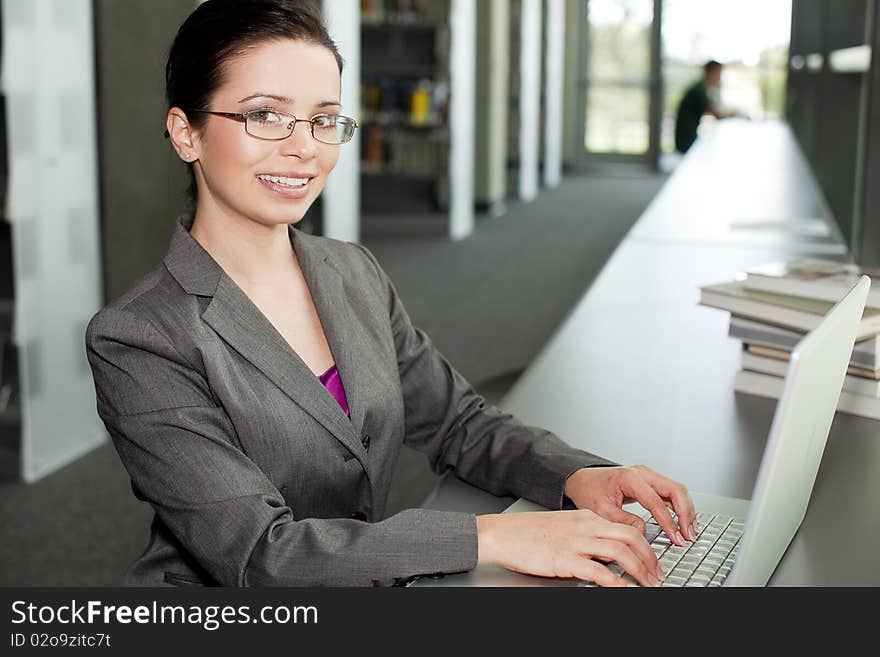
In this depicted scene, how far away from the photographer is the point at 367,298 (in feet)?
5.54

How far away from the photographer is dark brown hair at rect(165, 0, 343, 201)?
142 cm

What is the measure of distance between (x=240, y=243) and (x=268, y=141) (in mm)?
162

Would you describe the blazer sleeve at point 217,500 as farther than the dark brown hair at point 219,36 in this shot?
No

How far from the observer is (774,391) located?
1938 mm

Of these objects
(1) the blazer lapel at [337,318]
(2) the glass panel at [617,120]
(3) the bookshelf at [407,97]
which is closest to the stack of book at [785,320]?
(1) the blazer lapel at [337,318]

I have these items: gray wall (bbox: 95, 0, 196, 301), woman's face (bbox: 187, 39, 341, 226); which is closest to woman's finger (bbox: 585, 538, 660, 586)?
woman's face (bbox: 187, 39, 341, 226)

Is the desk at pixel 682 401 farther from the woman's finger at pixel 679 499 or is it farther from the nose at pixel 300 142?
the nose at pixel 300 142

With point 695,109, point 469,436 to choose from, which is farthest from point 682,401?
point 695,109

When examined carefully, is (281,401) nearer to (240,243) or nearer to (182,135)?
(240,243)

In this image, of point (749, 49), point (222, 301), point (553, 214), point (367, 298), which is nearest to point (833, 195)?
point (367, 298)

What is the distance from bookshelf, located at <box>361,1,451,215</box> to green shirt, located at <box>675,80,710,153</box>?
277cm

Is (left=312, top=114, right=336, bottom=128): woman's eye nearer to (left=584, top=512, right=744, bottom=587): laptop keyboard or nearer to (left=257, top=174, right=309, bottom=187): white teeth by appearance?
(left=257, top=174, right=309, bottom=187): white teeth

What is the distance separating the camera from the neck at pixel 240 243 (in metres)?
1.50

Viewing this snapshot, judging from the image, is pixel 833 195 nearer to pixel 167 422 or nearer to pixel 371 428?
pixel 371 428
